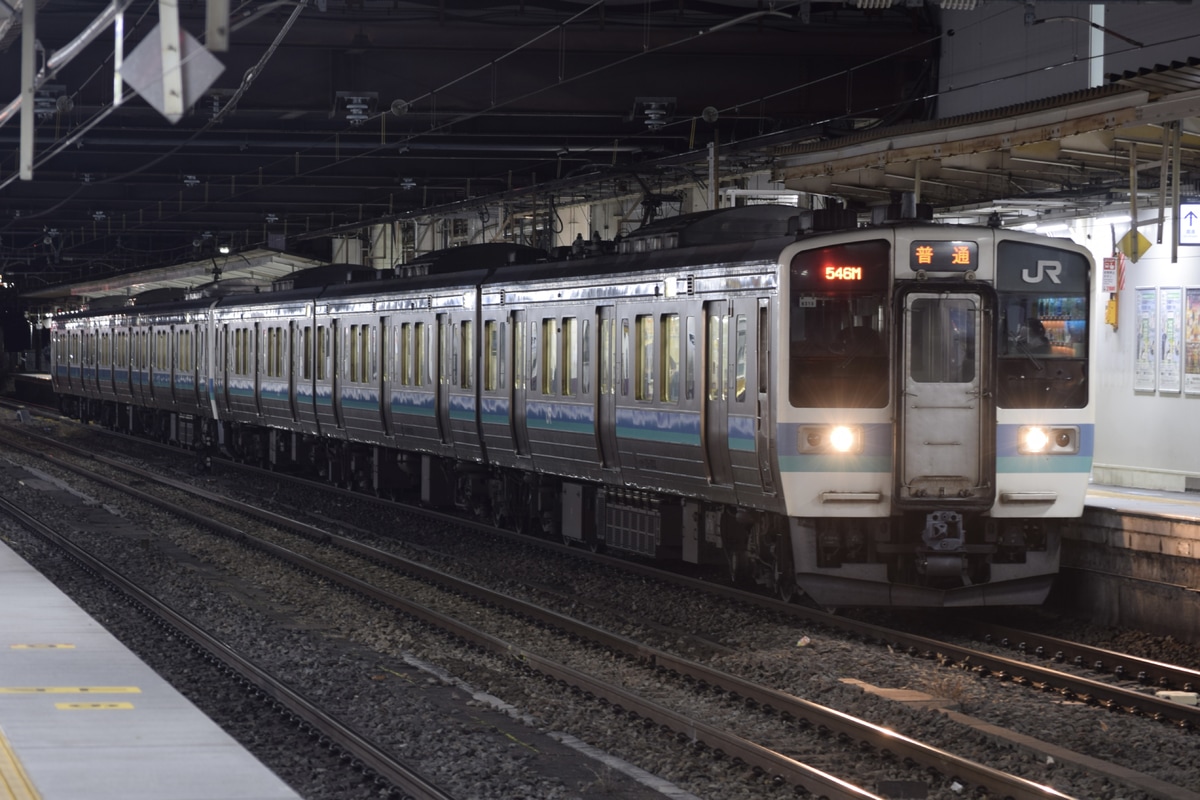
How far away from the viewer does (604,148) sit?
2397 centimetres

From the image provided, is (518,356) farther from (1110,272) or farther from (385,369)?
(1110,272)

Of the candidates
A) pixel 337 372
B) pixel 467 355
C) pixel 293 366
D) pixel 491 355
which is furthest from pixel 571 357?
pixel 293 366

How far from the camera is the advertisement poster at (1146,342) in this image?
54.6ft

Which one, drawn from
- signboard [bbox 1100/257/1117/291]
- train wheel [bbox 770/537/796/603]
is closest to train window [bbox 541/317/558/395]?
train wheel [bbox 770/537/796/603]

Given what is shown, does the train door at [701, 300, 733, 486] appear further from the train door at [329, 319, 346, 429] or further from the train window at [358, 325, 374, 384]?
the train door at [329, 319, 346, 429]

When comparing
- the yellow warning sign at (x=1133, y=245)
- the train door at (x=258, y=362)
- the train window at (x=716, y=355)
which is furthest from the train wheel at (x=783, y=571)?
the train door at (x=258, y=362)

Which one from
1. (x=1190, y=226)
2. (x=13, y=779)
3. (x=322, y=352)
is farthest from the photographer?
(x=322, y=352)

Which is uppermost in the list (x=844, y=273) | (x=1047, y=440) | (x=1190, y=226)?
(x=1190, y=226)

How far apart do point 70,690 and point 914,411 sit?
6052 mm

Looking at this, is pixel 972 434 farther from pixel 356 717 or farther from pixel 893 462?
pixel 356 717

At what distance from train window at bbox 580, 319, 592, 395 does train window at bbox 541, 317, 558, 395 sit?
0.67 m

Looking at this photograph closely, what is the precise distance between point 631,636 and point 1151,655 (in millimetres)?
3649

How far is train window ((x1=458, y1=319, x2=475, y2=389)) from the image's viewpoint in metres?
18.5

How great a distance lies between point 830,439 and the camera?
38.7 ft
